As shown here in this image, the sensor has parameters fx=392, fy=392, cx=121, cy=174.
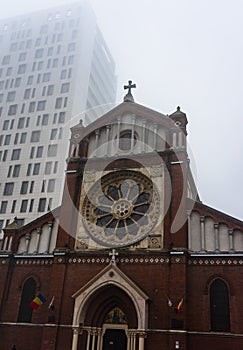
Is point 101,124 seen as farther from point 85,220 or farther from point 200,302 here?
point 200,302

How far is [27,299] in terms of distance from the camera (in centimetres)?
2461

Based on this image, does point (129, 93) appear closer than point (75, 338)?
No

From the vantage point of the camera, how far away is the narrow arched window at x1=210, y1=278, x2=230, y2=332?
20.8 m

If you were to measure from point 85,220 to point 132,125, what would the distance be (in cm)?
743

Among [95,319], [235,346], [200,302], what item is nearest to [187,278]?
[200,302]

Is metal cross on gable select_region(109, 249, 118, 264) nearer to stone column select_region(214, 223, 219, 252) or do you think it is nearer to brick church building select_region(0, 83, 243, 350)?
brick church building select_region(0, 83, 243, 350)

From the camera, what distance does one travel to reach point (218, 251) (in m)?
22.1

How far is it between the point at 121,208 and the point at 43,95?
3569cm

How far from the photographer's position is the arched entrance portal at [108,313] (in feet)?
70.9

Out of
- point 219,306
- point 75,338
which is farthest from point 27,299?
point 219,306

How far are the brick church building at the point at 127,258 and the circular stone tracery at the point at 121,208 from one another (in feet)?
0.22

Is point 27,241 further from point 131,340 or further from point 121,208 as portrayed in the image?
point 131,340

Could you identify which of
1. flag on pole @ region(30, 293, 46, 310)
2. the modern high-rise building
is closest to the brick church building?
flag on pole @ region(30, 293, 46, 310)

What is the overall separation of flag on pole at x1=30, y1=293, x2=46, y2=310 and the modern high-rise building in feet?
77.7
